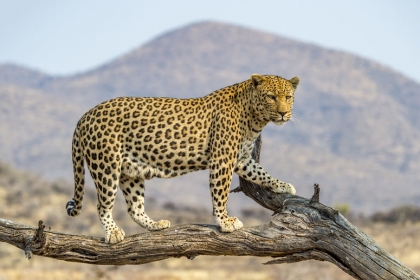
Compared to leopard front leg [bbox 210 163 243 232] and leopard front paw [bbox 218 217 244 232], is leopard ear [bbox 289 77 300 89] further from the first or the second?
leopard front paw [bbox 218 217 244 232]

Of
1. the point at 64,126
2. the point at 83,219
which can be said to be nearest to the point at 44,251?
the point at 83,219

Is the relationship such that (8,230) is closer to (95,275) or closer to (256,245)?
(256,245)

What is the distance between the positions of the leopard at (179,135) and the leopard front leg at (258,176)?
46 cm

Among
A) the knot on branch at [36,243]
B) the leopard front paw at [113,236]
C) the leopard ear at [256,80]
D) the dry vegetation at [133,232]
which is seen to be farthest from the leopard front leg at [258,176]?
the dry vegetation at [133,232]

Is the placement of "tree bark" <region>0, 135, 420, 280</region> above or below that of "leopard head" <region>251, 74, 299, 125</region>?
below

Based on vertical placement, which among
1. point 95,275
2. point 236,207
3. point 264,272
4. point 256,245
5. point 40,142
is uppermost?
point 40,142

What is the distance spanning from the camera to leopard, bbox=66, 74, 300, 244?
10.3 metres

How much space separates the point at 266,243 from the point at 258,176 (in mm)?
1214

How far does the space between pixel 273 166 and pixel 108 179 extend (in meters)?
167

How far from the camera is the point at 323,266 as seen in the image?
41.8 meters

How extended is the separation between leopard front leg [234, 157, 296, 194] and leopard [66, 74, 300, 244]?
46 cm

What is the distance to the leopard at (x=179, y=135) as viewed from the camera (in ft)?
33.7

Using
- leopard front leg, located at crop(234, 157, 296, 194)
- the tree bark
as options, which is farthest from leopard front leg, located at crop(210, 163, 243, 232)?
leopard front leg, located at crop(234, 157, 296, 194)

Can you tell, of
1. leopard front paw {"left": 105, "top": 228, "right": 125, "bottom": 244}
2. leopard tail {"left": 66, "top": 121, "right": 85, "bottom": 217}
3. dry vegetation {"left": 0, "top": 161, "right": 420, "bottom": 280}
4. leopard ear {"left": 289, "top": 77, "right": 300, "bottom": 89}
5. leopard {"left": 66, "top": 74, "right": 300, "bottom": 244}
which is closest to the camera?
leopard {"left": 66, "top": 74, "right": 300, "bottom": 244}
